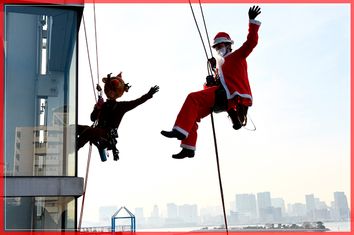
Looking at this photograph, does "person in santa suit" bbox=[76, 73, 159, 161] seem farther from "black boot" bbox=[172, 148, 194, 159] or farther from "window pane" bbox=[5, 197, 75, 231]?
"black boot" bbox=[172, 148, 194, 159]

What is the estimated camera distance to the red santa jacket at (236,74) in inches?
163

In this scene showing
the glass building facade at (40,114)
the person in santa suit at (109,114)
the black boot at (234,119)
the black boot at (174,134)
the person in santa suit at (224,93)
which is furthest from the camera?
the person in santa suit at (109,114)

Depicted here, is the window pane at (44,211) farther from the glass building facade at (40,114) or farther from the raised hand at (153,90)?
the raised hand at (153,90)

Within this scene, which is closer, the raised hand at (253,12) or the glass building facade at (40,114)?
the raised hand at (253,12)

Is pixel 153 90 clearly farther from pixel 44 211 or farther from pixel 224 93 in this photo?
pixel 44 211

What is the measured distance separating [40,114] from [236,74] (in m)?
1.99

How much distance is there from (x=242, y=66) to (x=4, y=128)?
2.26m

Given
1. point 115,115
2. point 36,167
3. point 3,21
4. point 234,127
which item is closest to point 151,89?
point 115,115

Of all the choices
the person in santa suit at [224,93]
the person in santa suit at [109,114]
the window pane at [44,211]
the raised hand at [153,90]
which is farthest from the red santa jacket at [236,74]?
the window pane at [44,211]

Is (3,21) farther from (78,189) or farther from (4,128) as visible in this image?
(78,189)

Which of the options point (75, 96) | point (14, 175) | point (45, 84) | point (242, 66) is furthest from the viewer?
point (45, 84)

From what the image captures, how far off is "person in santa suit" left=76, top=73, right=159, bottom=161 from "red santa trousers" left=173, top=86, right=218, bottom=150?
34.0 inches

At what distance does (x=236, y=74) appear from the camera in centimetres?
420

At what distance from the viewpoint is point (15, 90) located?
508 cm
